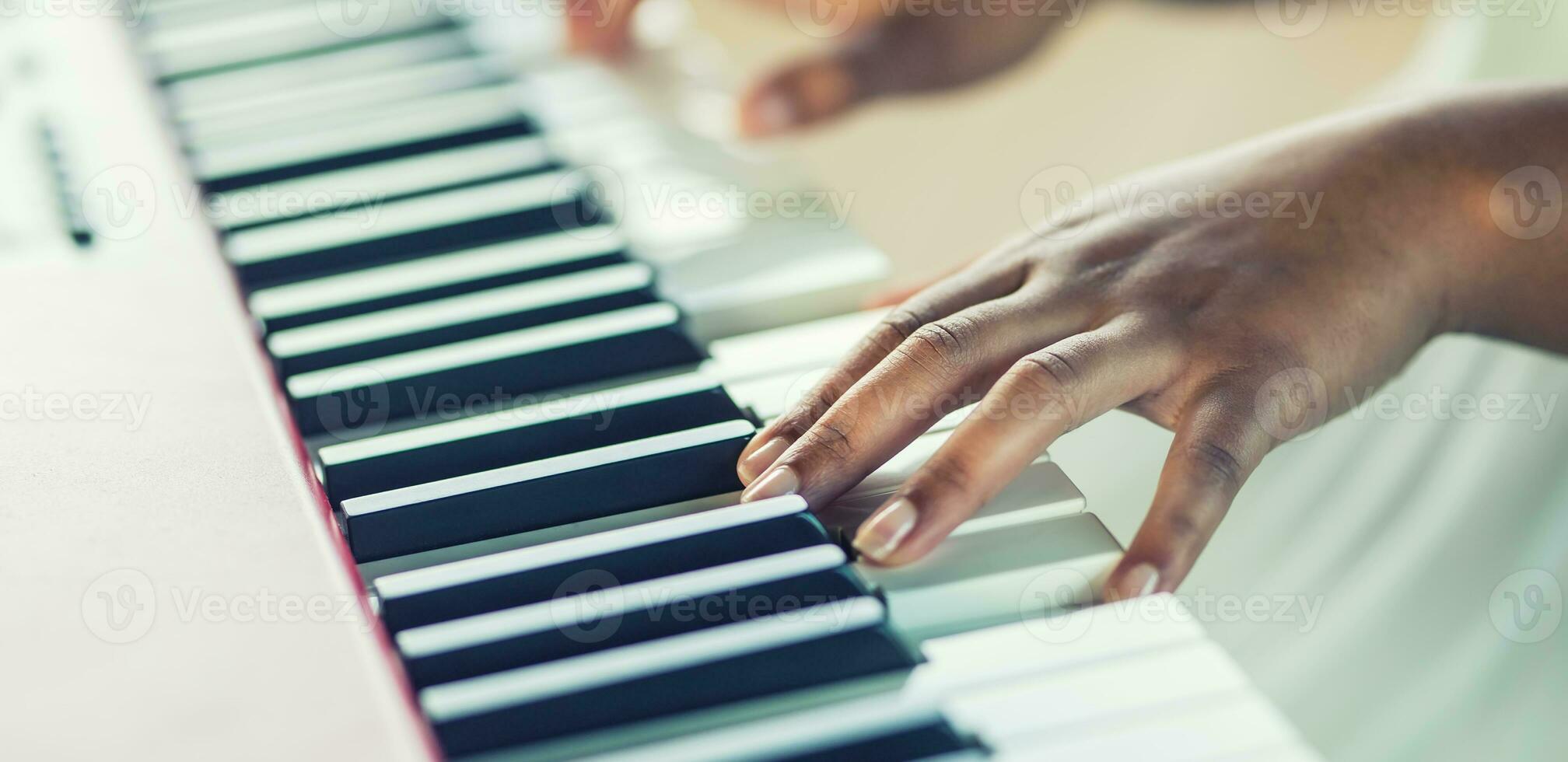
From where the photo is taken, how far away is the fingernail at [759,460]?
33.4 inches

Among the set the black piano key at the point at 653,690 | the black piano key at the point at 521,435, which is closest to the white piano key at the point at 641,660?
the black piano key at the point at 653,690

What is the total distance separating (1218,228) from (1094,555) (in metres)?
0.36

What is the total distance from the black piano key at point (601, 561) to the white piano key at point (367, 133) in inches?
26.7

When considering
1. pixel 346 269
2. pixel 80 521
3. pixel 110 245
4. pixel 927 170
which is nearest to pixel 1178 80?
pixel 927 170

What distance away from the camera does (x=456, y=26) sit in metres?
1.53

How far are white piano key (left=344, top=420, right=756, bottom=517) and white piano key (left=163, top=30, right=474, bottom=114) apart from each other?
76 cm

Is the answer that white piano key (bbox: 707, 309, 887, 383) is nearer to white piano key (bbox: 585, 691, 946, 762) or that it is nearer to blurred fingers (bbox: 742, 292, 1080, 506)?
blurred fingers (bbox: 742, 292, 1080, 506)

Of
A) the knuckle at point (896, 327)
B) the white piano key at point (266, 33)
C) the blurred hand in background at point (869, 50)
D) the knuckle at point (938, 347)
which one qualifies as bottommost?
the knuckle at point (938, 347)

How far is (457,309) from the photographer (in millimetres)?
1055

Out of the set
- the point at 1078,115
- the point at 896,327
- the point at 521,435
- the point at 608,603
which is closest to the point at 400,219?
the point at 521,435

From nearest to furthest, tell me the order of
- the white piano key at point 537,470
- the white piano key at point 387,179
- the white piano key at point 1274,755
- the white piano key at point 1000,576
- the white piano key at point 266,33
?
1. the white piano key at point 1274,755
2. the white piano key at point 1000,576
3. the white piano key at point 537,470
4. the white piano key at point 387,179
5. the white piano key at point 266,33

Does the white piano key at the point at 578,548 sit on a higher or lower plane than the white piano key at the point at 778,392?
lower

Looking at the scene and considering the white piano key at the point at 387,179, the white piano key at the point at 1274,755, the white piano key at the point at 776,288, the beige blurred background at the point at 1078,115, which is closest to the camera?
the white piano key at the point at 1274,755

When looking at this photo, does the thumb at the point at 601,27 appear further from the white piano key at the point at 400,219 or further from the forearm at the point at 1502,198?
the forearm at the point at 1502,198
